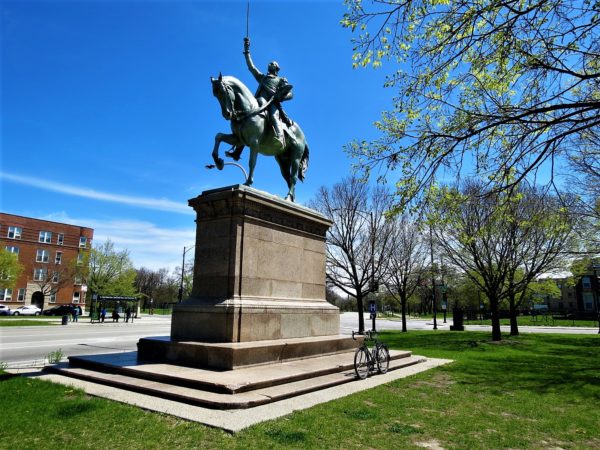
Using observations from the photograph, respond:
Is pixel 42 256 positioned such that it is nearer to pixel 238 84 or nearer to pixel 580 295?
pixel 238 84

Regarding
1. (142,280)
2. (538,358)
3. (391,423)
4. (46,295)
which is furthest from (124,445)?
(142,280)

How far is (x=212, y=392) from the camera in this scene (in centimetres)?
682

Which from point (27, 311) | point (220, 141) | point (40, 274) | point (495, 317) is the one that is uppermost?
point (220, 141)

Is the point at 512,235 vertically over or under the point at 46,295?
over

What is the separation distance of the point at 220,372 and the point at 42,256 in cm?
7029

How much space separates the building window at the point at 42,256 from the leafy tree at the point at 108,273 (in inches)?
411

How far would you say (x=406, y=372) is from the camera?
10.7 m

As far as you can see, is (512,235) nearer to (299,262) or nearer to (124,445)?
(299,262)

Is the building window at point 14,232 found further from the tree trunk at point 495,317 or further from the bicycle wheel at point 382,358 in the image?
the bicycle wheel at point 382,358

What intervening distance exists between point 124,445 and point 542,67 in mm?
9032

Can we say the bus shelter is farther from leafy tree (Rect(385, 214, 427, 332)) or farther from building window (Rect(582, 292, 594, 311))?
building window (Rect(582, 292, 594, 311))

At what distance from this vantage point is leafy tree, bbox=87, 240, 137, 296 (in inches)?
2352

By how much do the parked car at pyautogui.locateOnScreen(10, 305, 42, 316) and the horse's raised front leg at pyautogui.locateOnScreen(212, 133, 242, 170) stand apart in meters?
58.2

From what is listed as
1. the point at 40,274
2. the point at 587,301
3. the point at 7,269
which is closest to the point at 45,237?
the point at 40,274
